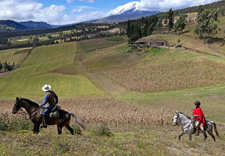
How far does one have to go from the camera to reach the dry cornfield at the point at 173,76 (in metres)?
40.9

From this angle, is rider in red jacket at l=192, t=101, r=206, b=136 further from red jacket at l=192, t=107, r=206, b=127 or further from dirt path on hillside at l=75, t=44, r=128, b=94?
dirt path on hillside at l=75, t=44, r=128, b=94

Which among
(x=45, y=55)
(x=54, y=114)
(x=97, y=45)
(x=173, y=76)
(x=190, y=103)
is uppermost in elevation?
(x=97, y=45)

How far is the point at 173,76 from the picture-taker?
47625 millimetres

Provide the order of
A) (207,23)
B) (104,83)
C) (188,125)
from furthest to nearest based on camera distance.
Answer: (207,23)
(104,83)
(188,125)

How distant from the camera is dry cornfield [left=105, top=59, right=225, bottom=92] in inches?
1612

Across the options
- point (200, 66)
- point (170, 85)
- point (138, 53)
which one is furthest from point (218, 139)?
point (138, 53)

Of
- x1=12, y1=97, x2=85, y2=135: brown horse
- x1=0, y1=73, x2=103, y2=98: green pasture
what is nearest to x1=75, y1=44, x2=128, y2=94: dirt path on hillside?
x1=0, y1=73, x2=103, y2=98: green pasture

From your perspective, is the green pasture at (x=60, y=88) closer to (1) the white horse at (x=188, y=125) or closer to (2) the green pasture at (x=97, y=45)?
(1) the white horse at (x=188, y=125)

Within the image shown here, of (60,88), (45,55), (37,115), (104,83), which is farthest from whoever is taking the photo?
(45,55)

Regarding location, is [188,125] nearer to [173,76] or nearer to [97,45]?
[173,76]

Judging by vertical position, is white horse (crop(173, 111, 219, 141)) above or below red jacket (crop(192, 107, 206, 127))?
below

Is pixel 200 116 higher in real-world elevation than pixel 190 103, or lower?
higher

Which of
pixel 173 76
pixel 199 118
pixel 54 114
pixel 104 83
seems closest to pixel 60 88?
pixel 104 83

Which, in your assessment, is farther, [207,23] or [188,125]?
[207,23]
